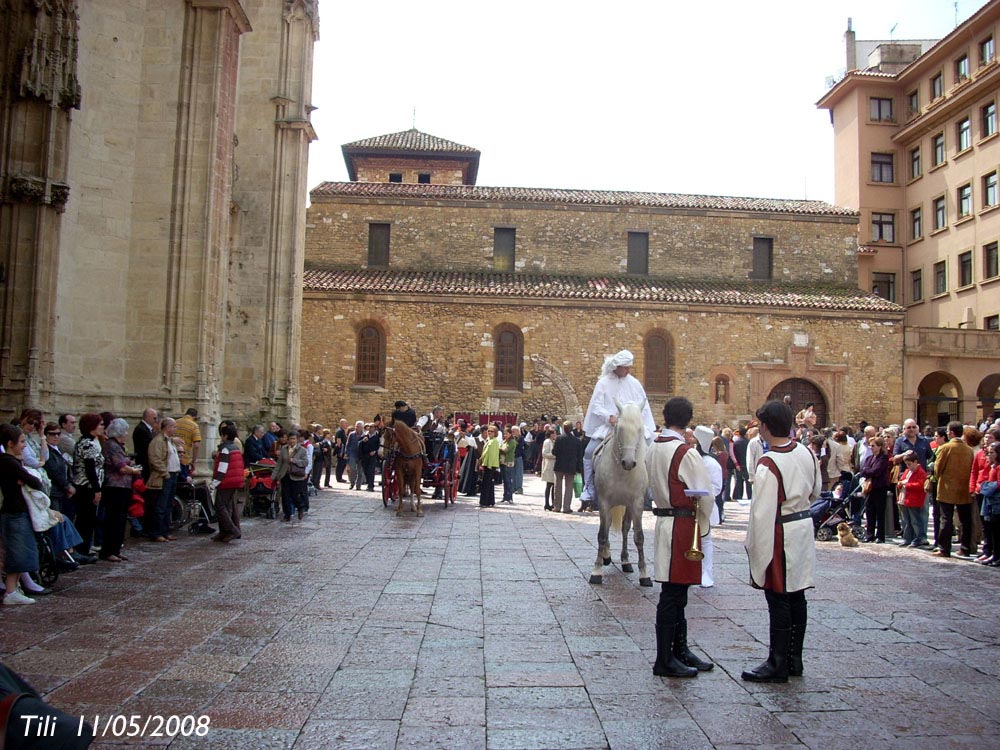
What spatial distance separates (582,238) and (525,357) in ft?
21.0

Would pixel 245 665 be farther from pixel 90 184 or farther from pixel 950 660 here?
pixel 90 184

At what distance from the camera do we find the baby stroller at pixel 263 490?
13766 millimetres

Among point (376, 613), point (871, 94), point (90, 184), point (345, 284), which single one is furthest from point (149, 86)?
point (871, 94)

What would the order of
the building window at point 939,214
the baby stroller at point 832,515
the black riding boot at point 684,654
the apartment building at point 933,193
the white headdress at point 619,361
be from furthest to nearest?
the building window at point 939,214 < the apartment building at point 933,193 < the baby stroller at point 832,515 < the white headdress at point 619,361 < the black riding boot at point 684,654

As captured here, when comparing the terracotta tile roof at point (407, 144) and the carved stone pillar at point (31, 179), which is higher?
the terracotta tile roof at point (407, 144)

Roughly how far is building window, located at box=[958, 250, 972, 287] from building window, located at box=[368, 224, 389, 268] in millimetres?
24595

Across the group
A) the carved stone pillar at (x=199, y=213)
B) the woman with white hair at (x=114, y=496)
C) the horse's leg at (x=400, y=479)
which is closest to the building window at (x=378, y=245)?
the horse's leg at (x=400, y=479)

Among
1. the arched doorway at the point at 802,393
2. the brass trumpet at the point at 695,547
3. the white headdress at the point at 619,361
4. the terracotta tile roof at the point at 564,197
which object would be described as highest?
the terracotta tile roof at the point at 564,197

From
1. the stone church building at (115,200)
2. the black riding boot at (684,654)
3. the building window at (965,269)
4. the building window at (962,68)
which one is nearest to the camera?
the black riding boot at (684,654)

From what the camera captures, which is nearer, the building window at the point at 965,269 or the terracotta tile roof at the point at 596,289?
the terracotta tile roof at the point at 596,289

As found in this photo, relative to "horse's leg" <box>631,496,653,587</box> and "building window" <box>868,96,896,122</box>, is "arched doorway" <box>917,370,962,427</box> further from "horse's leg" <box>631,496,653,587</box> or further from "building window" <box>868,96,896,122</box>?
"horse's leg" <box>631,496,653,587</box>

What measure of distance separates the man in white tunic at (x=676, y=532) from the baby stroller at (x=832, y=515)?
831 centimetres

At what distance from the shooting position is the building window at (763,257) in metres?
35.9

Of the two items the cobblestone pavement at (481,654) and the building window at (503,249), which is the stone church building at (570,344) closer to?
the building window at (503,249)
